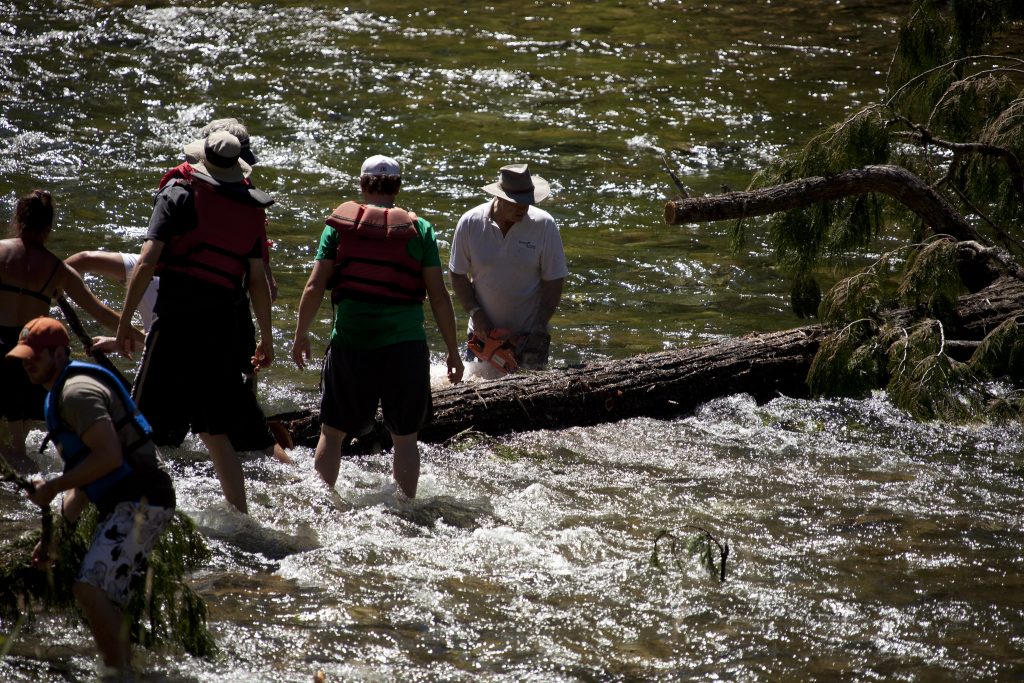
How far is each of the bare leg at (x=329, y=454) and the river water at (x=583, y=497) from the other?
11cm

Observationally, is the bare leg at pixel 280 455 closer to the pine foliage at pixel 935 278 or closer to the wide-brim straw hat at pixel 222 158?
the wide-brim straw hat at pixel 222 158

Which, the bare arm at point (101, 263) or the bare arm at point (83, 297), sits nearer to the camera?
the bare arm at point (83, 297)

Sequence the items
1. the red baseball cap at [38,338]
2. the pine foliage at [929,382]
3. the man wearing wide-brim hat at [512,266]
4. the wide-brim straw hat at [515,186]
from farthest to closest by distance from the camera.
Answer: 1. the man wearing wide-brim hat at [512,266]
2. the wide-brim straw hat at [515,186]
3. the pine foliage at [929,382]
4. the red baseball cap at [38,338]

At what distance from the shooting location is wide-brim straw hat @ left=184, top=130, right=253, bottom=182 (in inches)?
234

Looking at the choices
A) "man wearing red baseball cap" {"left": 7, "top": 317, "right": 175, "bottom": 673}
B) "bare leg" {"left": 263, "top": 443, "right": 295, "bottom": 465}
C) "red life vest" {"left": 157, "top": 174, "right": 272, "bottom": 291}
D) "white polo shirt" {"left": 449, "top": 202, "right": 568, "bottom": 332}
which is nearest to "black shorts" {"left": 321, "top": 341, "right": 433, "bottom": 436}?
"bare leg" {"left": 263, "top": 443, "right": 295, "bottom": 465}

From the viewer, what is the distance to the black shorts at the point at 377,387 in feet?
21.0

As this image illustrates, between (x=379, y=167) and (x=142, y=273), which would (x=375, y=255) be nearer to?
(x=379, y=167)

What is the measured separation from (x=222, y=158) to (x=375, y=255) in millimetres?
960

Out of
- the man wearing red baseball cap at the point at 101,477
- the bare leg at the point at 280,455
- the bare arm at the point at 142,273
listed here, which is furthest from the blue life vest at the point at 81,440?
the bare leg at the point at 280,455

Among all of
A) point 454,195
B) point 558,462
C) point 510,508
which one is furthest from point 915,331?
point 454,195

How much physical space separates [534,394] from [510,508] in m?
1.41

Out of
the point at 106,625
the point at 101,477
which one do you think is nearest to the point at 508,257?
the point at 101,477

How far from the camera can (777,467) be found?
756 cm

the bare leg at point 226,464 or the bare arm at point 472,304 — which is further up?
the bare arm at point 472,304
